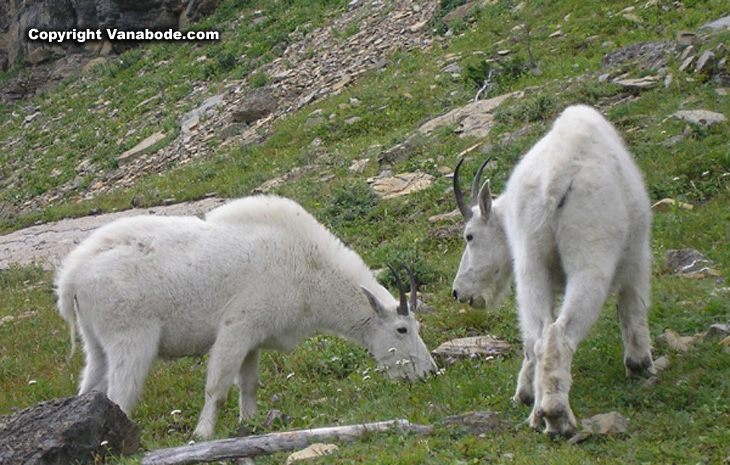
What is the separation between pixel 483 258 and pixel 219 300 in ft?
7.71

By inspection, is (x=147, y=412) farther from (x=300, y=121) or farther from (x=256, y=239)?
(x=300, y=121)

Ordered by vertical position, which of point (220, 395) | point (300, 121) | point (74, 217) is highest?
point (220, 395)

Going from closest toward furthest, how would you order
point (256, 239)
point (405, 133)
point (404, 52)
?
point (256, 239) < point (405, 133) < point (404, 52)

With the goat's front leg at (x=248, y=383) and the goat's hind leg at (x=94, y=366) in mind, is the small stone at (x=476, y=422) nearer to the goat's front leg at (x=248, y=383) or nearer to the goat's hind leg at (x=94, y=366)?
the goat's front leg at (x=248, y=383)

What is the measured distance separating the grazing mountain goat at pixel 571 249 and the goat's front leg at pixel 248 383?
104 inches

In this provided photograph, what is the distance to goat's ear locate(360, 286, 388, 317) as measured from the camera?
7766 mm

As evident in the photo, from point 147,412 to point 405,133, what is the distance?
1047 centimetres

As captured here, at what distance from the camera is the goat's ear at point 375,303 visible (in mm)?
7766

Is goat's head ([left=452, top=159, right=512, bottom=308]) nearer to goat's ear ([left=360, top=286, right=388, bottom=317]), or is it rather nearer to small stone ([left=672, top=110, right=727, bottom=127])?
goat's ear ([left=360, top=286, right=388, bottom=317])

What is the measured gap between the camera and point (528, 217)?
559 cm

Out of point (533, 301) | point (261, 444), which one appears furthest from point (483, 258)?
point (261, 444)

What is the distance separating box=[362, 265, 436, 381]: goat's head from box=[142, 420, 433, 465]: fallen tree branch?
2215mm

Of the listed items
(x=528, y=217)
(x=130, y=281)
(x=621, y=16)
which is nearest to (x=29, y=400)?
(x=130, y=281)

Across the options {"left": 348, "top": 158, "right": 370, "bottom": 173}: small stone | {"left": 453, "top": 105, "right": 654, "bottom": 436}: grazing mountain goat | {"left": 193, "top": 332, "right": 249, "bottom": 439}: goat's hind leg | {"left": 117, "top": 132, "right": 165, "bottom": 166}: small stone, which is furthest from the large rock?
{"left": 117, "top": 132, "right": 165, "bottom": 166}: small stone
